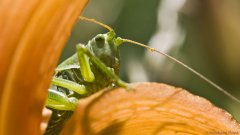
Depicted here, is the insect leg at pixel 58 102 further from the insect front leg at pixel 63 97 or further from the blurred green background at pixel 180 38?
the blurred green background at pixel 180 38

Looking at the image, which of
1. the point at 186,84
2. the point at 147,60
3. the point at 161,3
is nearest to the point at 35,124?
the point at 147,60

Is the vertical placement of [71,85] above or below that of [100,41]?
below

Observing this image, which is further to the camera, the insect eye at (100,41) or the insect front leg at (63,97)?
the insect eye at (100,41)

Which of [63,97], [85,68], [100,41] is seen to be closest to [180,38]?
[100,41]

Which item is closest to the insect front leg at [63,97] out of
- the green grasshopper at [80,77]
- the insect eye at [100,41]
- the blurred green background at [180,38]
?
the green grasshopper at [80,77]

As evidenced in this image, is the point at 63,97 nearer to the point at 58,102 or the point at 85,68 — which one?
the point at 58,102

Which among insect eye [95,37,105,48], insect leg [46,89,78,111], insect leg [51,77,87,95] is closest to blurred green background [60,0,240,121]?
insect eye [95,37,105,48]

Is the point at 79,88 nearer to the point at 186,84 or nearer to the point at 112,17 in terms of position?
the point at 186,84

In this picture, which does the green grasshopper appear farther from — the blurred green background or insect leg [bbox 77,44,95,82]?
the blurred green background
